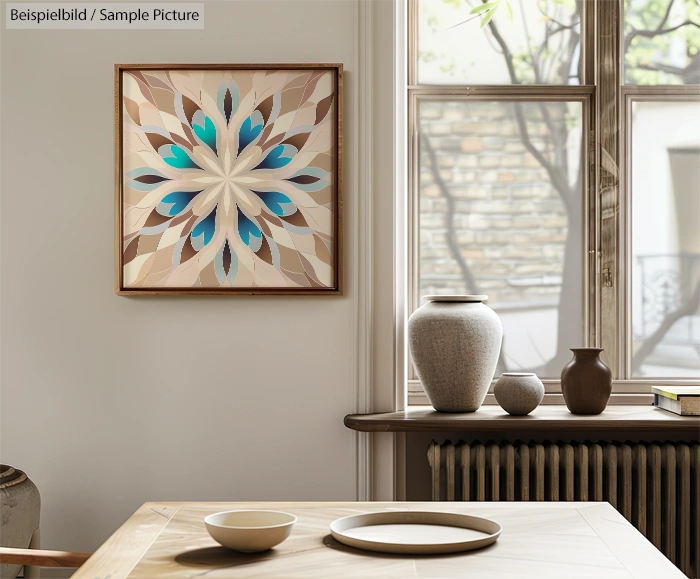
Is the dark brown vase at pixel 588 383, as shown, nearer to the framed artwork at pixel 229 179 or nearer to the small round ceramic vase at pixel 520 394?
the small round ceramic vase at pixel 520 394

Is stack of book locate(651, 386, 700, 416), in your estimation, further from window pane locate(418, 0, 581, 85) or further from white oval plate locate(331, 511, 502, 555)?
white oval plate locate(331, 511, 502, 555)

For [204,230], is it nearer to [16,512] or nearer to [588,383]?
[16,512]

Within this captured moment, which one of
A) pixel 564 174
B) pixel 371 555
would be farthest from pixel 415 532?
pixel 564 174

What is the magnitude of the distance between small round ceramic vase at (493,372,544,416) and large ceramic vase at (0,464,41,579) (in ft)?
4.55

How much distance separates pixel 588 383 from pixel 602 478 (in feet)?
0.97

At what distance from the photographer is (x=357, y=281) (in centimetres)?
245

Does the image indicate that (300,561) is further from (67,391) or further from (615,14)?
(615,14)

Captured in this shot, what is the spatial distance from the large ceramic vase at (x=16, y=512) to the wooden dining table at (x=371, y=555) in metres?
0.66

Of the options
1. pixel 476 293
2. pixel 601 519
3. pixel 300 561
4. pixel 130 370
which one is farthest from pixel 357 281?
pixel 300 561

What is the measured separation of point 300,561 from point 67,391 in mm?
1461

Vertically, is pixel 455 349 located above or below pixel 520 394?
above

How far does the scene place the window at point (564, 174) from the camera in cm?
270

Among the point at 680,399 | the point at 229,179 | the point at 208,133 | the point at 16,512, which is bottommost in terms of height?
the point at 16,512

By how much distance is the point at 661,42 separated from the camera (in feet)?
8.97
